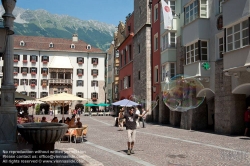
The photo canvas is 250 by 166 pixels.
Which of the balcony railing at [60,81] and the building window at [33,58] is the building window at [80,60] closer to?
the balcony railing at [60,81]

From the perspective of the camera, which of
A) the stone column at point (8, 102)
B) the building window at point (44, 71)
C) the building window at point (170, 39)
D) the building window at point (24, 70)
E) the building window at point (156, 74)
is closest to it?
the stone column at point (8, 102)

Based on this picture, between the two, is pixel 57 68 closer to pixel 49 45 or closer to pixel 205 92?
pixel 49 45

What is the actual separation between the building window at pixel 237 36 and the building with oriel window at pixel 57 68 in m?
59.9

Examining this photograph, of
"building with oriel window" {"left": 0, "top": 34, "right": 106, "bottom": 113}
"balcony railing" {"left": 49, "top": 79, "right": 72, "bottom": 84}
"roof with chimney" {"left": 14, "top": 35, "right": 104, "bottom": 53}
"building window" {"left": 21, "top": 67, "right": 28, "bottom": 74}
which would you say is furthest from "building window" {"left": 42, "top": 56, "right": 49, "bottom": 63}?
"balcony railing" {"left": 49, "top": 79, "right": 72, "bottom": 84}

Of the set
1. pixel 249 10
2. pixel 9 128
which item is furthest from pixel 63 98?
pixel 249 10

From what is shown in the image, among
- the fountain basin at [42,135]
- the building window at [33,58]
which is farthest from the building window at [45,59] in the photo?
the fountain basin at [42,135]

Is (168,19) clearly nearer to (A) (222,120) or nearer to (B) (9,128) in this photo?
(A) (222,120)

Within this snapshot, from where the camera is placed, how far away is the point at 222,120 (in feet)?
72.4

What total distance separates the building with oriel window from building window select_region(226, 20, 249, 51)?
59.9 m

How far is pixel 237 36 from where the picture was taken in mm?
18828

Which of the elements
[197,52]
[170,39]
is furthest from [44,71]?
[197,52]

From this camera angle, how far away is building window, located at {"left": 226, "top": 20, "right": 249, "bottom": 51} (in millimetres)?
18109

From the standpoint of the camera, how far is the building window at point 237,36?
59.4 ft

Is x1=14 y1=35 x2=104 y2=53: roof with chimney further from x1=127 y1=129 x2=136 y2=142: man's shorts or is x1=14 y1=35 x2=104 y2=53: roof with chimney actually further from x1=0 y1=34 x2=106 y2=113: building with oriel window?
x1=127 y1=129 x2=136 y2=142: man's shorts
